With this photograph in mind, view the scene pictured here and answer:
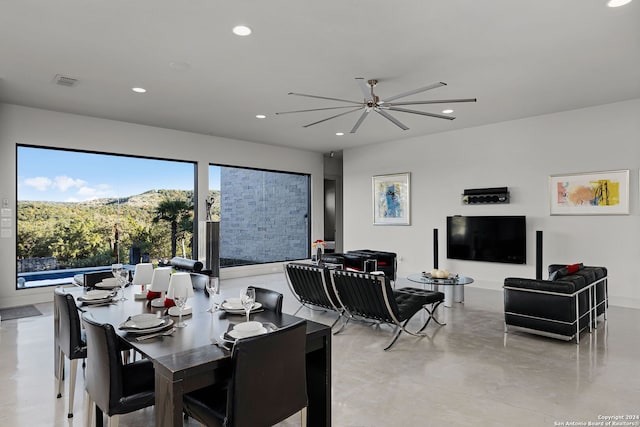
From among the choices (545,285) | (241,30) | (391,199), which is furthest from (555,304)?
(391,199)

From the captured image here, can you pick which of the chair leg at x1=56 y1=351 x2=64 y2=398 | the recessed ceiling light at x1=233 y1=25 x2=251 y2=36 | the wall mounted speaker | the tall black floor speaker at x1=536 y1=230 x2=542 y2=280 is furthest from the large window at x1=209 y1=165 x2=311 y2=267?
the tall black floor speaker at x1=536 y1=230 x2=542 y2=280

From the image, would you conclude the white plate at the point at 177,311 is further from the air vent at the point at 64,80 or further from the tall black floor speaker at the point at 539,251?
the tall black floor speaker at the point at 539,251

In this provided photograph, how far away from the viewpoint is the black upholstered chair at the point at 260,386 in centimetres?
161

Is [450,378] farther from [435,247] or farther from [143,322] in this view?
[435,247]

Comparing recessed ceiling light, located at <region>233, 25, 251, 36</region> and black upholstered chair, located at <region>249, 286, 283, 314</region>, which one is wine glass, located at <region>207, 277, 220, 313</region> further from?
recessed ceiling light, located at <region>233, 25, 251, 36</region>

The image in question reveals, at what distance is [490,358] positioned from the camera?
347 centimetres

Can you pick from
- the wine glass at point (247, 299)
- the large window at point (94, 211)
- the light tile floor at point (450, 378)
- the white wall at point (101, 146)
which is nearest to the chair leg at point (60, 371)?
the light tile floor at point (450, 378)

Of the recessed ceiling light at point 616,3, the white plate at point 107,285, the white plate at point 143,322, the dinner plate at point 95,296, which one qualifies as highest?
the recessed ceiling light at point 616,3

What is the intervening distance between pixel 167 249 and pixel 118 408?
5.85m

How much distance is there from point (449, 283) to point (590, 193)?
113 inches

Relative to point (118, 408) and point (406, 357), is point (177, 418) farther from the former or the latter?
point (406, 357)

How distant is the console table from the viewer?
5.08 meters

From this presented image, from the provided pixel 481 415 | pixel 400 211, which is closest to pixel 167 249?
pixel 400 211

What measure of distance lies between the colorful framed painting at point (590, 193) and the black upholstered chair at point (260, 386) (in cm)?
588
